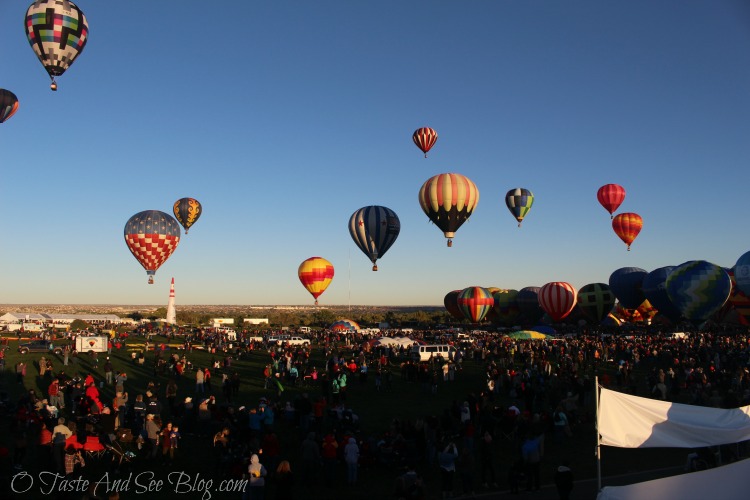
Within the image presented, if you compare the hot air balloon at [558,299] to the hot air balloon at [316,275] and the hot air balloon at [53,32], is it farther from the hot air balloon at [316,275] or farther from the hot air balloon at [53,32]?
the hot air balloon at [53,32]

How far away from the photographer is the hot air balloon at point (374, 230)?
4097 centimetres

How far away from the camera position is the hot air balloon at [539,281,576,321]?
5103 centimetres

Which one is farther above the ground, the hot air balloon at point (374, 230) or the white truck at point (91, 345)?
the hot air balloon at point (374, 230)

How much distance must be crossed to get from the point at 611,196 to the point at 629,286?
9126 mm

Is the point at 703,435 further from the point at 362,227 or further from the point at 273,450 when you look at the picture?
the point at 362,227

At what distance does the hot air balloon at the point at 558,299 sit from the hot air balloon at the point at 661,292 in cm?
628

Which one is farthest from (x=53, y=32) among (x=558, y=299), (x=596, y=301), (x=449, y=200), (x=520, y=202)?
(x=596, y=301)

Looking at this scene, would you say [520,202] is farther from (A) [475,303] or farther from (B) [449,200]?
(B) [449,200]

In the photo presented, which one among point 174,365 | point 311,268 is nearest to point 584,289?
point 311,268

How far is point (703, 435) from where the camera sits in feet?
27.0

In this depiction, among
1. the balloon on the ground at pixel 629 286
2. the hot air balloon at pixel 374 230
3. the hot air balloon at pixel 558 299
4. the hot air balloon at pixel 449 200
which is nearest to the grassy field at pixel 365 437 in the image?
the hot air balloon at pixel 449 200

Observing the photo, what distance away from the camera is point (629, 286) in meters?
55.8

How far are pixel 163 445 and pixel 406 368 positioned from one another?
44.8ft

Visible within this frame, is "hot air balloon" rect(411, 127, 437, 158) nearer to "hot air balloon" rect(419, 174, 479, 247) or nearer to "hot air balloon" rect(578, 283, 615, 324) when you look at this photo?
"hot air balloon" rect(419, 174, 479, 247)
